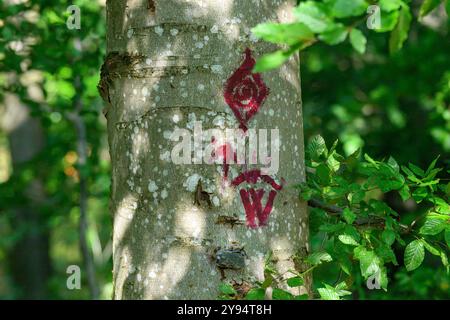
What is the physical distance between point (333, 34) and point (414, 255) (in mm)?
940

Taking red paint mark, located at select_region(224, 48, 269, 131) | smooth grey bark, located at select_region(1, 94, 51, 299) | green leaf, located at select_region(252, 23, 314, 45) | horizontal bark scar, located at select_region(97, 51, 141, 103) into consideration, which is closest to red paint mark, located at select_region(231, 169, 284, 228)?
red paint mark, located at select_region(224, 48, 269, 131)

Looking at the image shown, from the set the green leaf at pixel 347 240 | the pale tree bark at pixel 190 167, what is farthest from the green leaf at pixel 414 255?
the pale tree bark at pixel 190 167

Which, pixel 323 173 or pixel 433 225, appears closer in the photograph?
pixel 433 225

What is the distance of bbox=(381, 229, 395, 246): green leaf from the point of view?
201cm

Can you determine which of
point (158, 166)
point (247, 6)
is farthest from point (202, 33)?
point (158, 166)

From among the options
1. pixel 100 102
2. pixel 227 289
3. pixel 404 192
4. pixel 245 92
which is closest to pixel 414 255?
pixel 404 192

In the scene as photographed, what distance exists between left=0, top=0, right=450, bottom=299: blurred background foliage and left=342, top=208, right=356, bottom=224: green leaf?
3.80 feet

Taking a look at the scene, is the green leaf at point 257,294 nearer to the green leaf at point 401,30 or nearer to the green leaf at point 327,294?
the green leaf at point 327,294

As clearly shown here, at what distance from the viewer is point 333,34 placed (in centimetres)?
130

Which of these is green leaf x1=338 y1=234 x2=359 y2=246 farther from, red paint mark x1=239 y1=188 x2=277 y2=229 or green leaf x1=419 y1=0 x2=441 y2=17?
green leaf x1=419 y1=0 x2=441 y2=17

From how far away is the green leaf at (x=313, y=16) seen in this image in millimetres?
1302

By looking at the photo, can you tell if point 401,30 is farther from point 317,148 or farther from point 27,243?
point 27,243
